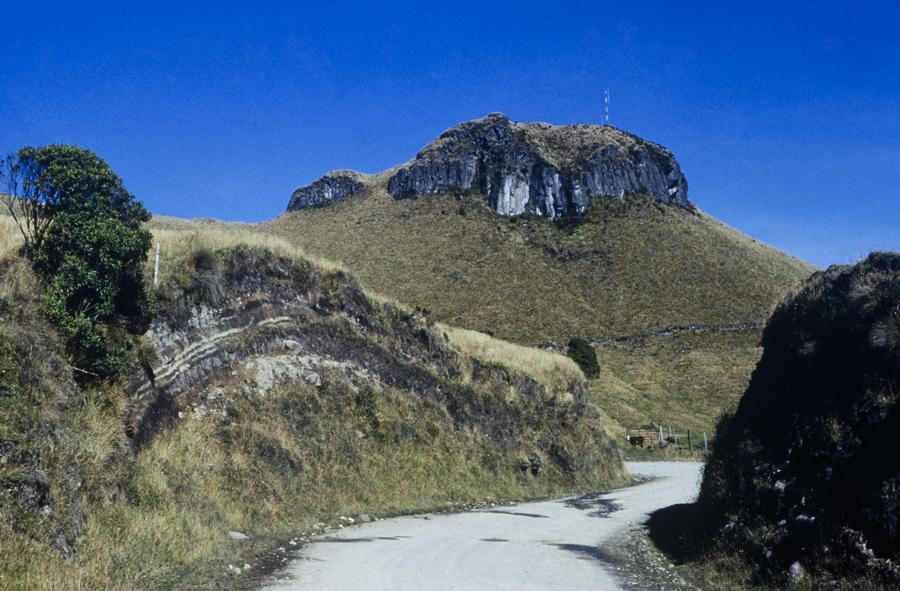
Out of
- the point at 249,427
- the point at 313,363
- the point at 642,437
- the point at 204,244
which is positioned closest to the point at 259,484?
the point at 249,427

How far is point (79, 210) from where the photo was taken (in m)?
14.6

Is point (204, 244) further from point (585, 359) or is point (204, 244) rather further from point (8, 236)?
point (585, 359)

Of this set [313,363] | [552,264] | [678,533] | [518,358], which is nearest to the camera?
[678,533]

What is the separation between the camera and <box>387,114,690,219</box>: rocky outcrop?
4296 inches

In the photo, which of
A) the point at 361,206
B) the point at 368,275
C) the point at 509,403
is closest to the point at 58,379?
the point at 509,403

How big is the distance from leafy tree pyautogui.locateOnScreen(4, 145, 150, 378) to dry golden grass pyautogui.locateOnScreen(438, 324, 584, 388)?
15.5 meters

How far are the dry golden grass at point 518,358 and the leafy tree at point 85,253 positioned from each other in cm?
1551

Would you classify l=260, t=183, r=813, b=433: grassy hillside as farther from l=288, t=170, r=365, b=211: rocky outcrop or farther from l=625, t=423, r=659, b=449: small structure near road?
l=288, t=170, r=365, b=211: rocky outcrop

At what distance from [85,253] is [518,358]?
20251 millimetres

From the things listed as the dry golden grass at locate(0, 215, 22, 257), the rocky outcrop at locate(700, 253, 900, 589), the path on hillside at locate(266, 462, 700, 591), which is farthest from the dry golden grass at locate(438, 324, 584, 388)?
the dry golden grass at locate(0, 215, 22, 257)

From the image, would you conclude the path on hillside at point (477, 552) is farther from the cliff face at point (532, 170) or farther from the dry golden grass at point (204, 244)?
the cliff face at point (532, 170)

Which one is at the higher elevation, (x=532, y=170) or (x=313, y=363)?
(x=532, y=170)

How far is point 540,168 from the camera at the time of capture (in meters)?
111

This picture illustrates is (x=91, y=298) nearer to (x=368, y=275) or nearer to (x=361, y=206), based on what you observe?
(x=368, y=275)
